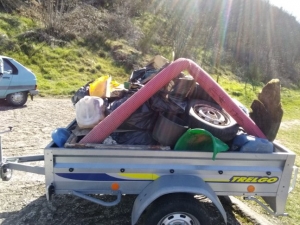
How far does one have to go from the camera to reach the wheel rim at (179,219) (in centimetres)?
279

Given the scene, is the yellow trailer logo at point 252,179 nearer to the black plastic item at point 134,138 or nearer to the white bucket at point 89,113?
the black plastic item at point 134,138

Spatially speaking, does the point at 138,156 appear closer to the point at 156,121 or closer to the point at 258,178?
the point at 156,121

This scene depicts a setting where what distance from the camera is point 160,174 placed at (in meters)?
2.81

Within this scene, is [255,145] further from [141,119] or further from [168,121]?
[141,119]

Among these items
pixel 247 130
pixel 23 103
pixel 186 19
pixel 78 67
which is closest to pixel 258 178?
pixel 247 130

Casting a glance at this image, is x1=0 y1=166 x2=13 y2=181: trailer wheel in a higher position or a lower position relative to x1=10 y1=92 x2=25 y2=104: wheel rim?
higher

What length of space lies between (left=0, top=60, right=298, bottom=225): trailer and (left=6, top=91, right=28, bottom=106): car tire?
683 centimetres

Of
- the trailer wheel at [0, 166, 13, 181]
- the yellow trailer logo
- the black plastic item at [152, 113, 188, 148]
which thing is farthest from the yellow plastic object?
the yellow trailer logo

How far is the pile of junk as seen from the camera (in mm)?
Result: 2910

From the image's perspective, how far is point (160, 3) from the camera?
914 inches

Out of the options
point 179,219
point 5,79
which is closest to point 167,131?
point 179,219

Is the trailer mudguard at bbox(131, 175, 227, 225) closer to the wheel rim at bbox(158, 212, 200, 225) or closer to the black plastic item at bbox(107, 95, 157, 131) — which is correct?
the wheel rim at bbox(158, 212, 200, 225)

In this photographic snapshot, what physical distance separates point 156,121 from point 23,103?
7092mm

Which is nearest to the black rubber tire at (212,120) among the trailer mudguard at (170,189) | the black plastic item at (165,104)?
the black plastic item at (165,104)
